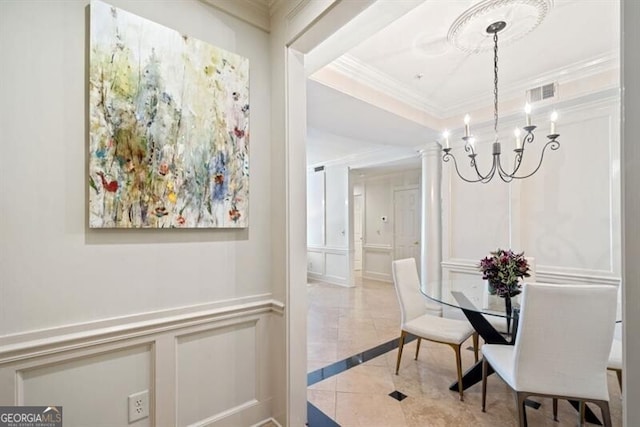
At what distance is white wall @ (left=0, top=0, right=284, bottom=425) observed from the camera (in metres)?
1.19

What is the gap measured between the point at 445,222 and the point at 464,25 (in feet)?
8.75

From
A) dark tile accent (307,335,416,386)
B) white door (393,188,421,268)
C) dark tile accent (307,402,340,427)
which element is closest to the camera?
dark tile accent (307,402,340,427)

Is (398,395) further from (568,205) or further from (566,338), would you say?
(568,205)

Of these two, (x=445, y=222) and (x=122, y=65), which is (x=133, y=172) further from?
(x=445, y=222)

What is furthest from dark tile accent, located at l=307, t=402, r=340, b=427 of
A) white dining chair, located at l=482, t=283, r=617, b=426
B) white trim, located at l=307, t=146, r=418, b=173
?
white trim, located at l=307, t=146, r=418, b=173

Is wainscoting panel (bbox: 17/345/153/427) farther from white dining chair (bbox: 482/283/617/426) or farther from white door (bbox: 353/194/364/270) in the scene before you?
white door (bbox: 353/194/364/270)

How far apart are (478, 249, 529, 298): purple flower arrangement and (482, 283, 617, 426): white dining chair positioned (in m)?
0.57

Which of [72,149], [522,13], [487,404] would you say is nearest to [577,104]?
[522,13]

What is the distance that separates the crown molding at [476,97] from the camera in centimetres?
260

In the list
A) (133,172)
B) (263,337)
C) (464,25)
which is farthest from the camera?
(464,25)

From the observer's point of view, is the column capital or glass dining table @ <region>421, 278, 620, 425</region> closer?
glass dining table @ <region>421, 278, 620, 425</region>

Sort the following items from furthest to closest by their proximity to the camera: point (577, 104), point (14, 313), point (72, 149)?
point (577, 104)
point (72, 149)
point (14, 313)

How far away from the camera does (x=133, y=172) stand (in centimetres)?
142

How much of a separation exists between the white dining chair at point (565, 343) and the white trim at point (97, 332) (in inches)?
62.9
